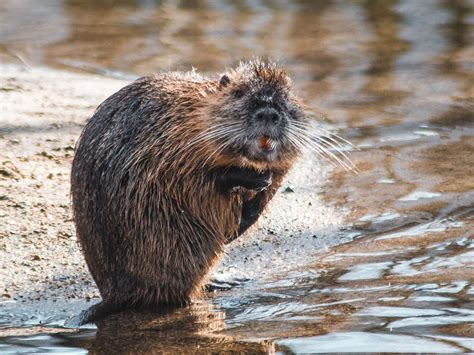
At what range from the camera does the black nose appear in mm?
4961

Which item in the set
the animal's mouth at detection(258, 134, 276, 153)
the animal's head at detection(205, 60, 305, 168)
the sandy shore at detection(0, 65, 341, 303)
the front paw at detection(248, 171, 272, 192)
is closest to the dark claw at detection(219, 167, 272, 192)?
the front paw at detection(248, 171, 272, 192)

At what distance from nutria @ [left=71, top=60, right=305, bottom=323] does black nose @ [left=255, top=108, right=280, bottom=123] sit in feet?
0.47

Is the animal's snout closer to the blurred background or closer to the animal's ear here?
the animal's ear

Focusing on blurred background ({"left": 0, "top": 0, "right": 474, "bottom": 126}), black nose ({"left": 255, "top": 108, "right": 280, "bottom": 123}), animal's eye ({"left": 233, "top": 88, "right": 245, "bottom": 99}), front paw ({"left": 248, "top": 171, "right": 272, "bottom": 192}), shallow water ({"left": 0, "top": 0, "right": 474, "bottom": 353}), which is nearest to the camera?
shallow water ({"left": 0, "top": 0, "right": 474, "bottom": 353})

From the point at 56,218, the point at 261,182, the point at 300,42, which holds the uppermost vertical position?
the point at 300,42

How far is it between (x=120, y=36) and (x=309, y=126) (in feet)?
18.2

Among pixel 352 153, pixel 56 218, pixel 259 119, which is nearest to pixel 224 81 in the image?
pixel 259 119

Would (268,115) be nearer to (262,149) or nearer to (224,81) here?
(262,149)

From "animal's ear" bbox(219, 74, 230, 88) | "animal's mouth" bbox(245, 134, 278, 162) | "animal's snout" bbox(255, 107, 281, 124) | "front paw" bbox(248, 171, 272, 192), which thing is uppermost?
"animal's ear" bbox(219, 74, 230, 88)

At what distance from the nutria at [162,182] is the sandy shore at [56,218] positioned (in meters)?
0.43

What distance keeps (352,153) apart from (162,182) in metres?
2.46

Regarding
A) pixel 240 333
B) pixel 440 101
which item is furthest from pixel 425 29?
pixel 240 333

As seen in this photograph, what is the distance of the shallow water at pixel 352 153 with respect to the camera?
4.64 m

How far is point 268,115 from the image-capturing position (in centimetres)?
496
